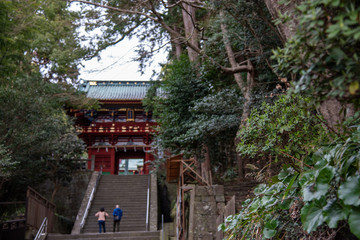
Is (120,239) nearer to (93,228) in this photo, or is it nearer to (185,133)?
(93,228)

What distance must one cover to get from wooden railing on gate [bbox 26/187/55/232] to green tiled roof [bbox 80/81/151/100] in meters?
12.2

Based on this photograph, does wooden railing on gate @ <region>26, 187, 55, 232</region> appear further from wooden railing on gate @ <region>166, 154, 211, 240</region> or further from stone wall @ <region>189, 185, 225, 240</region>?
stone wall @ <region>189, 185, 225, 240</region>

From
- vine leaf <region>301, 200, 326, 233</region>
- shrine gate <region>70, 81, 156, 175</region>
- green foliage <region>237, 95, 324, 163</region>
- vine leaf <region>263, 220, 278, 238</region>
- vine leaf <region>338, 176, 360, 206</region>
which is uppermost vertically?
shrine gate <region>70, 81, 156, 175</region>

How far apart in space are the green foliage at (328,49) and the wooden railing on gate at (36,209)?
9874 millimetres

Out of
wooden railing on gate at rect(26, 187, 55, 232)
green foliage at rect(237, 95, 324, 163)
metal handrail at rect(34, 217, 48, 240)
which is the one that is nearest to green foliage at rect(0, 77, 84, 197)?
wooden railing on gate at rect(26, 187, 55, 232)

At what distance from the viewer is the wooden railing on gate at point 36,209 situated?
9609mm

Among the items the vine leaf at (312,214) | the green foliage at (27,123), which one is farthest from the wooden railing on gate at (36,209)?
the vine leaf at (312,214)

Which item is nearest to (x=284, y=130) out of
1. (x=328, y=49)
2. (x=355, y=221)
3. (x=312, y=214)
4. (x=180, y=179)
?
(x=312, y=214)

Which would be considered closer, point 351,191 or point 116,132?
point 351,191

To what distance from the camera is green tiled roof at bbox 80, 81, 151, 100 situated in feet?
74.3

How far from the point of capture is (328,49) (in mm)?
1625

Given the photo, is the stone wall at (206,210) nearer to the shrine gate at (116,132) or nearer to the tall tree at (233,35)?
the tall tree at (233,35)

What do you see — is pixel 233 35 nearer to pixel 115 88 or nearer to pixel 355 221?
pixel 355 221

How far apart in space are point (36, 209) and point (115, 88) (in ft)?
47.9
